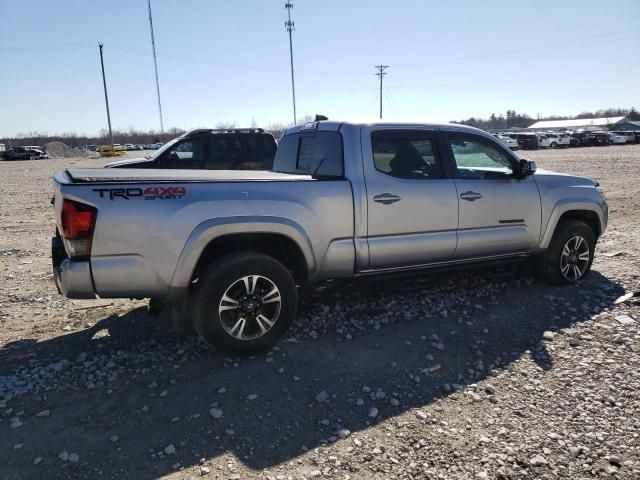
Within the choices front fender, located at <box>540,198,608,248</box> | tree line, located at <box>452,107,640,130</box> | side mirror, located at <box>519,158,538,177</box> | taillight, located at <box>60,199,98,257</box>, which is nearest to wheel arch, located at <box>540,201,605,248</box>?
front fender, located at <box>540,198,608,248</box>

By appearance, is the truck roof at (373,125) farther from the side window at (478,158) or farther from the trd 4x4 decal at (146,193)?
the trd 4x4 decal at (146,193)

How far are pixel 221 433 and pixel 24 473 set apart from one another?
1088 mm

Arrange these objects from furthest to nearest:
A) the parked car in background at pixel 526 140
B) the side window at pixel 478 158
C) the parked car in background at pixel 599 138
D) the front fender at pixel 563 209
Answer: the parked car in background at pixel 599 138 < the parked car in background at pixel 526 140 < the front fender at pixel 563 209 < the side window at pixel 478 158

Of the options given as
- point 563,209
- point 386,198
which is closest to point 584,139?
point 563,209

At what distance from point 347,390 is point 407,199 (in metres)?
1.93

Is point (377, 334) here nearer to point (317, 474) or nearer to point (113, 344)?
point (317, 474)

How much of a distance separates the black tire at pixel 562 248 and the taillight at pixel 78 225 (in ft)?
15.6

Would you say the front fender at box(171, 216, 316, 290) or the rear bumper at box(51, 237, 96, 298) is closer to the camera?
the rear bumper at box(51, 237, 96, 298)

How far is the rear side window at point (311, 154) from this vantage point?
461 centimetres

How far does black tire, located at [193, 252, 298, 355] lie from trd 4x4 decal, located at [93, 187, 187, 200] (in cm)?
64

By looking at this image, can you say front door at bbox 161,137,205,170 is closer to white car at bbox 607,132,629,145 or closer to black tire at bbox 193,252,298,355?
black tire at bbox 193,252,298,355

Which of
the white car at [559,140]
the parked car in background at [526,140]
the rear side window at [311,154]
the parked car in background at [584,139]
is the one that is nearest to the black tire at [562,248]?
the rear side window at [311,154]

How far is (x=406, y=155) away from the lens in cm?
479

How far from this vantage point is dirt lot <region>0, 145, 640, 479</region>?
2795 millimetres
